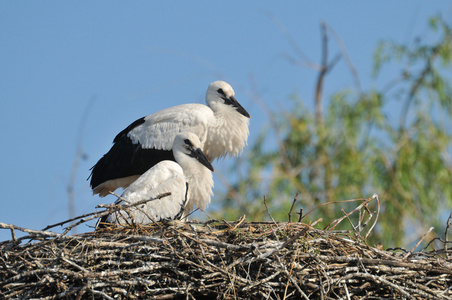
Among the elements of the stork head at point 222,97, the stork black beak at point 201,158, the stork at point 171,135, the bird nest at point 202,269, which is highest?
the stork head at point 222,97

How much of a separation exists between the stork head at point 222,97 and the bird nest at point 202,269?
287cm

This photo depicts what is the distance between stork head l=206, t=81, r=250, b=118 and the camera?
704 cm

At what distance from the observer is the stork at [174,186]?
5.28 meters

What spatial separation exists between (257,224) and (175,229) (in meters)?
0.63

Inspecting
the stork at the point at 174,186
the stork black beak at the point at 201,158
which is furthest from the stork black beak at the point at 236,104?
the stork black beak at the point at 201,158

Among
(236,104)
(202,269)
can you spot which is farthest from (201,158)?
(202,269)

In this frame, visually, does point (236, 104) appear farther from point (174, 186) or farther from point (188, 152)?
point (174, 186)

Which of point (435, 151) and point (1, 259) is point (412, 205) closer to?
point (435, 151)

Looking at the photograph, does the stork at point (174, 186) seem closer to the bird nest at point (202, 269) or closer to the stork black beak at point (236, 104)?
the bird nest at point (202, 269)

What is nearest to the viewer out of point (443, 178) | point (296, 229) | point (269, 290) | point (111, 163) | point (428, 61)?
point (269, 290)

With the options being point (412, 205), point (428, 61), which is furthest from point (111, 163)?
point (428, 61)

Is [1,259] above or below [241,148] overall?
below

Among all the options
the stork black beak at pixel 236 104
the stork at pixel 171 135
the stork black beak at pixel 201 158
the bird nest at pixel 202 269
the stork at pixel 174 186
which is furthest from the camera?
the stork black beak at pixel 236 104

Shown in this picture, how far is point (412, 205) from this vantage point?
32.9 ft
